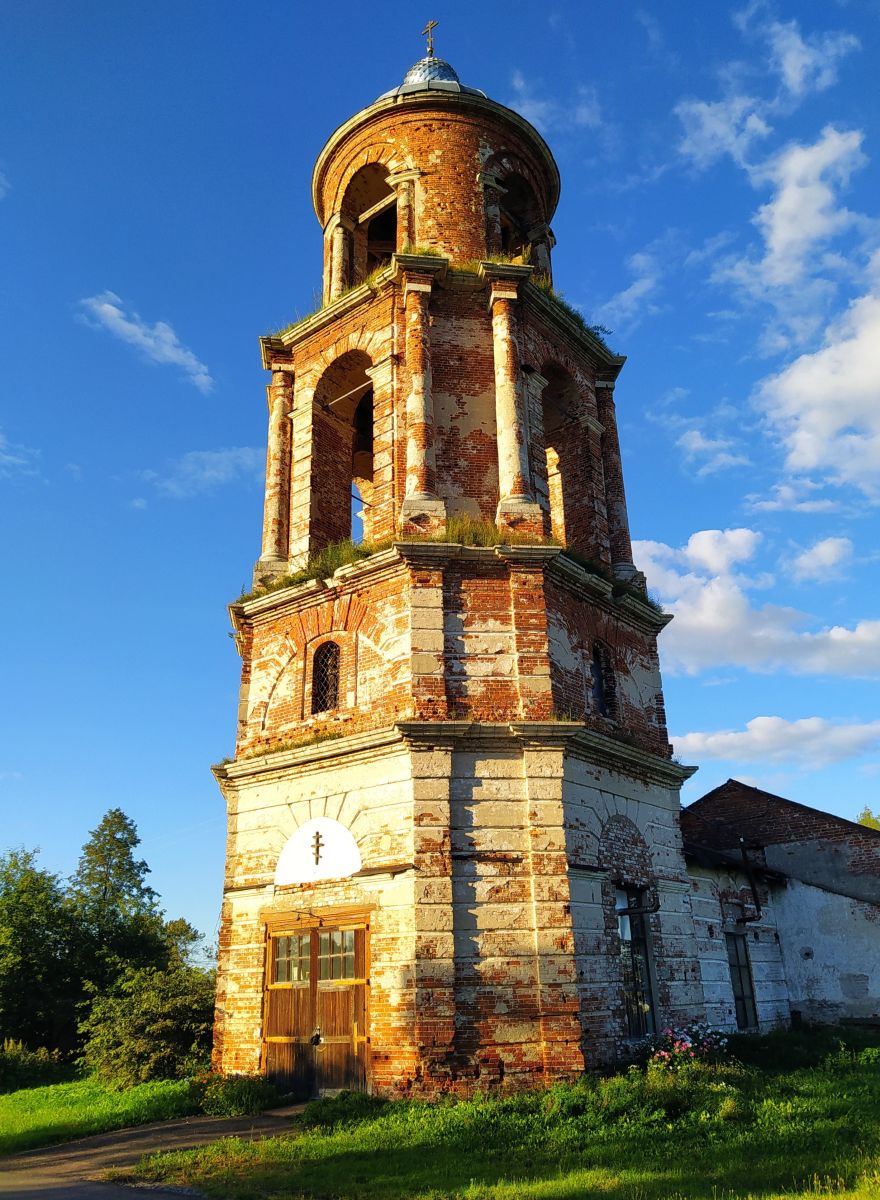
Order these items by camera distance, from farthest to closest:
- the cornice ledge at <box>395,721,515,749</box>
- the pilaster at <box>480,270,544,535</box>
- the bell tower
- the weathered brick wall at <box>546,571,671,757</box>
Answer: the pilaster at <box>480,270,544,535</box> < the weathered brick wall at <box>546,571,671,757</box> < the cornice ledge at <box>395,721,515,749</box> < the bell tower

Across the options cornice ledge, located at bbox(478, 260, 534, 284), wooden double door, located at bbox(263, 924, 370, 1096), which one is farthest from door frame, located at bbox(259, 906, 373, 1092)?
cornice ledge, located at bbox(478, 260, 534, 284)

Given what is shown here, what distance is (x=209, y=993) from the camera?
14492 millimetres

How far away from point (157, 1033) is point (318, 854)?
493 centimetres

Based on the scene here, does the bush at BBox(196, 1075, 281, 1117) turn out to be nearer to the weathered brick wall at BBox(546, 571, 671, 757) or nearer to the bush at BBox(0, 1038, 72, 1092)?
the weathered brick wall at BBox(546, 571, 671, 757)

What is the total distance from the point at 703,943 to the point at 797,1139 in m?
6.33

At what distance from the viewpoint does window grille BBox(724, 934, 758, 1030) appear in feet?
53.9

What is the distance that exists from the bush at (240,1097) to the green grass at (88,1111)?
0.28m

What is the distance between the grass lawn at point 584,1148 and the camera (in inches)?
274

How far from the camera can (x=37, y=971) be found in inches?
859

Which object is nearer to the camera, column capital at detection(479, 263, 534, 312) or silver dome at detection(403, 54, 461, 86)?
column capital at detection(479, 263, 534, 312)

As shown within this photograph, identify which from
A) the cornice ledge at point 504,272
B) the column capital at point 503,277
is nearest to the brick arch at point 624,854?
the column capital at point 503,277

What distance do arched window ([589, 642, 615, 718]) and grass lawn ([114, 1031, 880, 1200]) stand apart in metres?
4.97

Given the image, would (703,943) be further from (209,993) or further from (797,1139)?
(209,993)

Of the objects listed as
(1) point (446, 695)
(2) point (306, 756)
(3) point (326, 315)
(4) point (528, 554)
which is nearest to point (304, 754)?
(2) point (306, 756)
